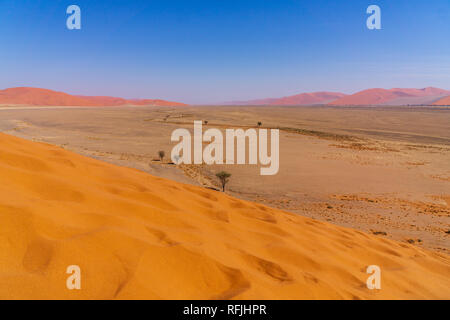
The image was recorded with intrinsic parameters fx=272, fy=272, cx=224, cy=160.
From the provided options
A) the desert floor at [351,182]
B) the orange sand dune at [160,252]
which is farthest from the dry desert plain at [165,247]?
the desert floor at [351,182]

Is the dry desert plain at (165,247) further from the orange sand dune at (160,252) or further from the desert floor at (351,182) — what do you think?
the desert floor at (351,182)

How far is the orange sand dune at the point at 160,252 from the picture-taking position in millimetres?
2121

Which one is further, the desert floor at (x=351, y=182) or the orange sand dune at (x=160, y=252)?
the desert floor at (x=351, y=182)

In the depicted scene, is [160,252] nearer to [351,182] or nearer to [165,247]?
[165,247]

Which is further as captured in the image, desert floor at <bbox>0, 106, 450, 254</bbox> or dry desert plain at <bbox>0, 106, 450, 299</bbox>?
desert floor at <bbox>0, 106, 450, 254</bbox>

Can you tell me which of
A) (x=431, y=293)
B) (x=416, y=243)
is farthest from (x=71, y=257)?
(x=416, y=243)

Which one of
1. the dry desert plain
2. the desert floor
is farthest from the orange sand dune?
the desert floor

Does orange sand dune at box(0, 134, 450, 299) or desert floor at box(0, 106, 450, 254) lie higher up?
orange sand dune at box(0, 134, 450, 299)

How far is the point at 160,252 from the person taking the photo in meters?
2.57

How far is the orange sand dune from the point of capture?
212cm

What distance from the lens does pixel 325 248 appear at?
12.9ft

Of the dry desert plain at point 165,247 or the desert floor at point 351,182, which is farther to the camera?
the desert floor at point 351,182

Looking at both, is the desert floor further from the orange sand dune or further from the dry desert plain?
the orange sand dune

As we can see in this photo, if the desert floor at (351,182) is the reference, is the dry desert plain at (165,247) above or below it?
above
